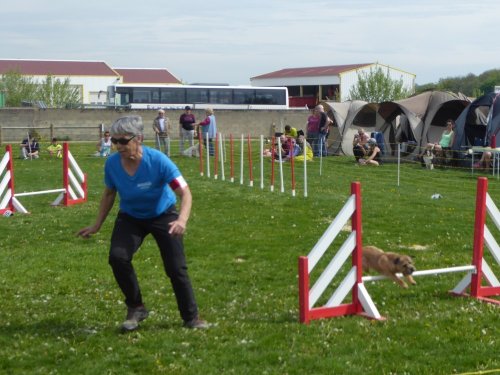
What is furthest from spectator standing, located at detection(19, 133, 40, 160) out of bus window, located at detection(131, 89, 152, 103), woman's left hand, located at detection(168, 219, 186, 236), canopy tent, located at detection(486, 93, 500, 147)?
bus window, located at detection(131, 89, 152, 103)

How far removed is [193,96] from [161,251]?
175 ft

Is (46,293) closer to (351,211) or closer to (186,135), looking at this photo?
(351,211)

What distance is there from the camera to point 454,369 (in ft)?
18.0

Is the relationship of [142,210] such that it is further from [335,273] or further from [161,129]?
[161,129]

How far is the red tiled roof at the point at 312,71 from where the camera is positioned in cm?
8481

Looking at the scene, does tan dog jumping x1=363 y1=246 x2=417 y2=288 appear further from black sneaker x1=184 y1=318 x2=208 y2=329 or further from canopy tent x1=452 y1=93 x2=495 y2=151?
canopy tent x1=452 y1=93 x2=495 y2=151

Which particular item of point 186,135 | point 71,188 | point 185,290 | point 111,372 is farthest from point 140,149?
point 186,135

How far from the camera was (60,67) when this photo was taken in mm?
89875

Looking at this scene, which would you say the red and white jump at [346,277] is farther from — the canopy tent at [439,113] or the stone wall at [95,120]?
the stone wall at [95,120]

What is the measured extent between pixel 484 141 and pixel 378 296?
16.5 metres

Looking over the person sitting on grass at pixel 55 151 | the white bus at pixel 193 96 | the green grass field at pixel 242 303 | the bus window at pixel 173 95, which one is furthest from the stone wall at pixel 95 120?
the green grass field at pixel 242 303

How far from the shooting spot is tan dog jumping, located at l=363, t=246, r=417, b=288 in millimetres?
7535

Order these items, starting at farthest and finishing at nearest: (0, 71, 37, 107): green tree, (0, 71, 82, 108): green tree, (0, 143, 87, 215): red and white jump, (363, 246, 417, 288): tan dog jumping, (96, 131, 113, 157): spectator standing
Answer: (0, 71, 82, 108): green tree
(0, 71, 37, 107): green tree
(96, 131, 113, 157): spectator standing
(0, 143, 87, 215): red and white jump
(363, 246, 417, 288): tan dog jumping

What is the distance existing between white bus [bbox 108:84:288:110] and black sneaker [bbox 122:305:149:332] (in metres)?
50.0
